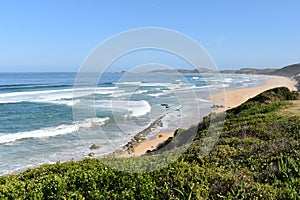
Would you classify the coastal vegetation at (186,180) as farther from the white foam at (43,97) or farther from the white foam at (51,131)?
the white foam at (43,97)

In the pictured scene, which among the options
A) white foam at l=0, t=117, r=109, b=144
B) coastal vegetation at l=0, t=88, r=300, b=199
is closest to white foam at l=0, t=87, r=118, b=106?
white foam at l=0, t=117, r=109, b=144

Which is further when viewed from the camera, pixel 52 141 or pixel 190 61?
pixel 52 141

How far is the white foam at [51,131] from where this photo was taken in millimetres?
17953

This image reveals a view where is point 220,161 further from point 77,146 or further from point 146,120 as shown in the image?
point 146,120

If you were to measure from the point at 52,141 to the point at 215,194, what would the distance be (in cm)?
1417

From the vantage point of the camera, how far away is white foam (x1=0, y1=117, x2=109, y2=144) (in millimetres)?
17953

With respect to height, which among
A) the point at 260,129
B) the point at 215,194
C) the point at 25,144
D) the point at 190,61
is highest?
the point at 190,61

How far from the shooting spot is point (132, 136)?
715 inches

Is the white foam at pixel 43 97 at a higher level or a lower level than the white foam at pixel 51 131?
higher

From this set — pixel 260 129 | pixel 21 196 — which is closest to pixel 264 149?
pixel 260 129

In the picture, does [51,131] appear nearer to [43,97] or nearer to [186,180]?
[186,180]

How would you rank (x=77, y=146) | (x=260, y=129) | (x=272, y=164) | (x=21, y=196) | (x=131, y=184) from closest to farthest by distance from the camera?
(x=21, y=196) < (x=131, y=184) < (x=272, y=164) < (x=260, y=129) < (x=77, y=146)

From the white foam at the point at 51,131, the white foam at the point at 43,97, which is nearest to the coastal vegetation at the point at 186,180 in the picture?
the white foam at the point at 51,131

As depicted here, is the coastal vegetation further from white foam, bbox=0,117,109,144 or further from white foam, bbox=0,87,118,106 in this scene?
white foam, bbox=0,87,118,106
